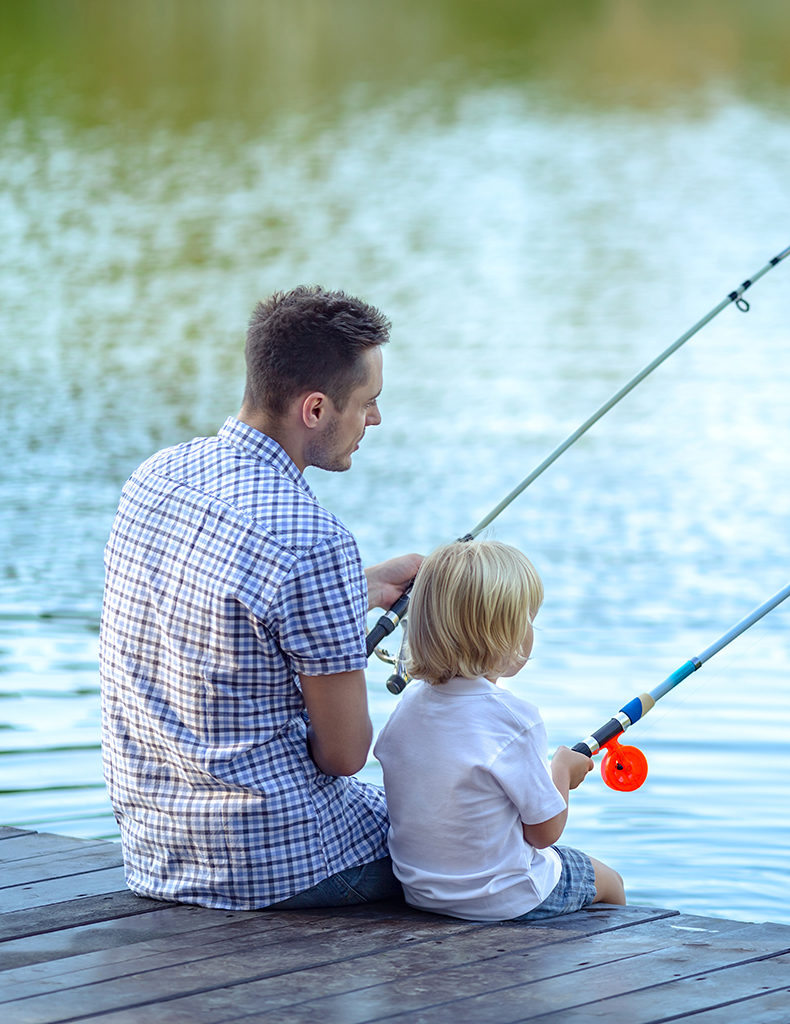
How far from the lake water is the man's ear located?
1.64 meters

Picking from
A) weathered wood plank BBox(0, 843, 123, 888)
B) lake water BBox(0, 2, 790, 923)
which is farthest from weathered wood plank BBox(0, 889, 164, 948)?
lake water BBox(0, 2, 790, 923)

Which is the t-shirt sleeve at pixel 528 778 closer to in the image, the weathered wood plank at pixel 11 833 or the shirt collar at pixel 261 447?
the shirt collar at pixel 261 447

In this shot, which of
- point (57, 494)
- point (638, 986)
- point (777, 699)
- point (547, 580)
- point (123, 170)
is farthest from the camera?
point (123, 170)

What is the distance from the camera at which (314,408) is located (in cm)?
269

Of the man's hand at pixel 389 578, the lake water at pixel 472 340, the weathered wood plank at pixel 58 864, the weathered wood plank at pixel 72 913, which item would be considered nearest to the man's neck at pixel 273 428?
the man's hand at pixel 389 578

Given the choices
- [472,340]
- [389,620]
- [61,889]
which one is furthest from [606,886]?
[472,340]

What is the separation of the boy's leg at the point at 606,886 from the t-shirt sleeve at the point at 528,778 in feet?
1.01

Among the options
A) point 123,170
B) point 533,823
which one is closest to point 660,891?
point 533,823

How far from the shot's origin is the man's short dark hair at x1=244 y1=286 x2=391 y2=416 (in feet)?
8.77

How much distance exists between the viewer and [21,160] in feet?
56.6

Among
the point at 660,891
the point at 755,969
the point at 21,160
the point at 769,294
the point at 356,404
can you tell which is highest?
the point at 21,160

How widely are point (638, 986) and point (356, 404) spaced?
89cm

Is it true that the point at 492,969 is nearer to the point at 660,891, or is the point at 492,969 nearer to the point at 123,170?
the point at 660,891

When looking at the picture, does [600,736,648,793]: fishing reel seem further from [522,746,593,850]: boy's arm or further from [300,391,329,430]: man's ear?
[300,391,329,430]: man's ear
